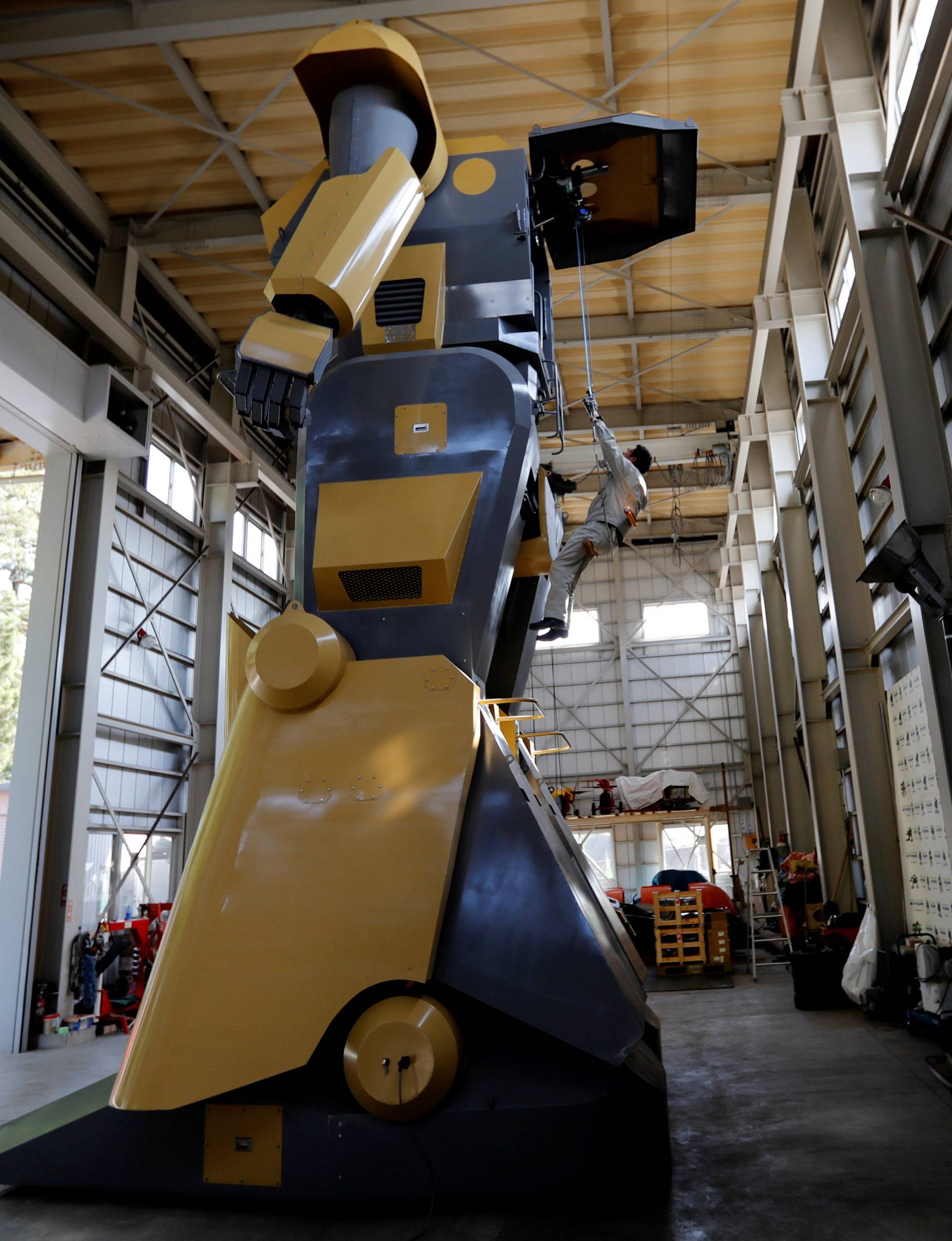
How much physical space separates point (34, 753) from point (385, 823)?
9.39 m

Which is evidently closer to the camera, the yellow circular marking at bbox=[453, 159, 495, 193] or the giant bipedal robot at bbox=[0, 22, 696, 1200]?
the giant bipedal robot at bbox=[0, 22, 696, 1200]

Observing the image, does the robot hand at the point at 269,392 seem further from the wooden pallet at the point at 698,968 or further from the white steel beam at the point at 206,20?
the wooden pallet at the point at 698,968

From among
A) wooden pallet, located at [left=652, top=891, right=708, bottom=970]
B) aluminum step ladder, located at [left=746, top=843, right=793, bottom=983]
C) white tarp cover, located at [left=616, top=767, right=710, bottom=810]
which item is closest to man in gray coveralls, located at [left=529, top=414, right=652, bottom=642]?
aluminum step ladder, located at [left=746, top=843, right=793, bottom=983]

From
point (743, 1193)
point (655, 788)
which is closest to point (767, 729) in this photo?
point (655, 788)

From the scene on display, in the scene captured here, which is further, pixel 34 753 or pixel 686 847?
pixel 686 847

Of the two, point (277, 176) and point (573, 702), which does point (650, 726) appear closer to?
point (573, 702)

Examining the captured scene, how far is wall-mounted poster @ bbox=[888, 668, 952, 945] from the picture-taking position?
7820 mm

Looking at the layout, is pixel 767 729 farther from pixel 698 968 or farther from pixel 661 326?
pixel 661 326

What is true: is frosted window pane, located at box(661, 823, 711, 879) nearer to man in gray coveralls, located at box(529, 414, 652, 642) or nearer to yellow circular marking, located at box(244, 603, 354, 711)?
man in gray coveralls, located at box(529, 414, 652, 642)

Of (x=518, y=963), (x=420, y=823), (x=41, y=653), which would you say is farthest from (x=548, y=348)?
(x=41, y=653)

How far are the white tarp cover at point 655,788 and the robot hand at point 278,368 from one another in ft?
68.7

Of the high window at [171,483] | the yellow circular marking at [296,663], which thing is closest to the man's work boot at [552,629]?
the yellow circular marking at [296,663]

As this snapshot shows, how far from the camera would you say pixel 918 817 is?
8.47 metres

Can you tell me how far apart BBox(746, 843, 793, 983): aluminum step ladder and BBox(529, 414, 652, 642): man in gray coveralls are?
15.8 feet
